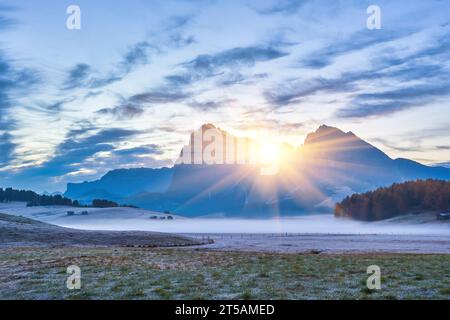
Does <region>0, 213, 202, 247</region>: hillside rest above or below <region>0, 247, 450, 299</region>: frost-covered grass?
below

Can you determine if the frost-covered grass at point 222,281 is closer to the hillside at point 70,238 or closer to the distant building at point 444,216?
the hillside at point 70,238

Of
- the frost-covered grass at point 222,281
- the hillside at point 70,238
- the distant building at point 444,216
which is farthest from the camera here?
the distant building at point 444,216

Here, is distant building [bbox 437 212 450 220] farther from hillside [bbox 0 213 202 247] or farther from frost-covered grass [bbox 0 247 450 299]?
frost-covered grass [bbox 0 247 450 299]

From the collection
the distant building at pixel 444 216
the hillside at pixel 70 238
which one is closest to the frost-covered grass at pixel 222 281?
the hillside at pixel 70 238

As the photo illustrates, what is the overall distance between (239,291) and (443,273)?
14.7 meters

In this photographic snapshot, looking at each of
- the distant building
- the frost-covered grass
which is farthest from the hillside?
the distant building

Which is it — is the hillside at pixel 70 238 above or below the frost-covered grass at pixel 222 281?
below

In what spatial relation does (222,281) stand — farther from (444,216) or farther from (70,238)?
(444,216)

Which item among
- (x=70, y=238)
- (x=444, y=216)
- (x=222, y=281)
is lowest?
(x=70, y=238)

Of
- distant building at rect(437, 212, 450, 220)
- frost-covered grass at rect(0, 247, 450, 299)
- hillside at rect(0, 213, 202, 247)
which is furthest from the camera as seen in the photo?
distant building at rect(437, 212, 450, 220)

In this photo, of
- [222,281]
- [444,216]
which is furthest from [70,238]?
[444,216]
